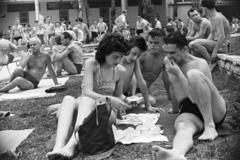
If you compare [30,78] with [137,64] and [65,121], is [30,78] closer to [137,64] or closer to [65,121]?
[137,64]

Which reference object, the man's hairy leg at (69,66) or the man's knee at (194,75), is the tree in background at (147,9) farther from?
the man's knee at (194,75)

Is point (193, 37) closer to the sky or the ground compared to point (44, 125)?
closer to the sky

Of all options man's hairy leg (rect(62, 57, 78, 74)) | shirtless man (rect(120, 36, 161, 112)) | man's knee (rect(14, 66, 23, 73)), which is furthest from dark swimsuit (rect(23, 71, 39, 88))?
shirtless man (rect(120, 36, 161, 112))

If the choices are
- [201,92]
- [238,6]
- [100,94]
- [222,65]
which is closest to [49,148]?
[100,94]

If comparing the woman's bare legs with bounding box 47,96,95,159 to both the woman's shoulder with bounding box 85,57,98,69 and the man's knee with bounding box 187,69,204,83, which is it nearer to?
the woman's shoulder with bounding box 85,57,98,69

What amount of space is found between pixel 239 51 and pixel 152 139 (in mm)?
5832

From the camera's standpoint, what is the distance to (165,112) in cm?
497

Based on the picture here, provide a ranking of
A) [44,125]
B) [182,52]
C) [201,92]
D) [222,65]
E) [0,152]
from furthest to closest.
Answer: [222,65] < [44,125] < [182,52] < [201,92] < [0,152]

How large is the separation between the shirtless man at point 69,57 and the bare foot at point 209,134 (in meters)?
6.85

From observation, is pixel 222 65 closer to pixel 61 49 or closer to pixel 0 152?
pixel 61 49

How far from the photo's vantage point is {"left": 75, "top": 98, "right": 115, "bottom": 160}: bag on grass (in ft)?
10.6

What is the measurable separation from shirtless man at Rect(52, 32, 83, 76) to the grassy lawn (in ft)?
7.41

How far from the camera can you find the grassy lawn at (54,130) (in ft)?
10.7

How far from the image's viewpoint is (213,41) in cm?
850
